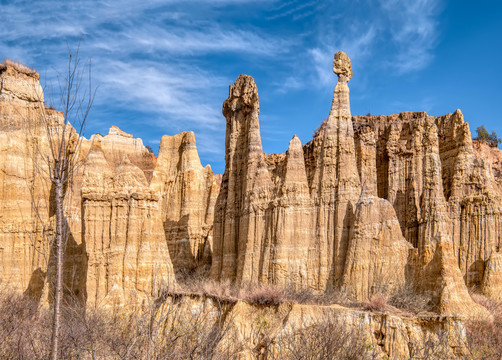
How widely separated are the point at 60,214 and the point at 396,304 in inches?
901

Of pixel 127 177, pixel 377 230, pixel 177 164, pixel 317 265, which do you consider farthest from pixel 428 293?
pixel 177 164

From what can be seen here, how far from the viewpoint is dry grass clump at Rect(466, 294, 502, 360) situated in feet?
Result: 82.6

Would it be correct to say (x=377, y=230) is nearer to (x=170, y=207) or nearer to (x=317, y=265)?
(x=317, y=265)

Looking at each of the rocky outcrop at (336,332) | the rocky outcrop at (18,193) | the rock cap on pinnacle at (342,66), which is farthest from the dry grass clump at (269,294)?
the rock cap on pinnacle at (342,66)

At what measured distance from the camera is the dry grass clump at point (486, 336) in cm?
2519

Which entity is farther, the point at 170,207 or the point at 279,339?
the point at 170,207

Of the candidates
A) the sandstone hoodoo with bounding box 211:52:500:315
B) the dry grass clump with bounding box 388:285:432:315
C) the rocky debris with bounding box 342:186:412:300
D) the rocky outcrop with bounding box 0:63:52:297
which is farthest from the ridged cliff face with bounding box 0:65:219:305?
the dry grass clump with bounding box 388:285:432:315

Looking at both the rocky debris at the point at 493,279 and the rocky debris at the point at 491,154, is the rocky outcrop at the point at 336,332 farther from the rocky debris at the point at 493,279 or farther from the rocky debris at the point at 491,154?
the rocky debris at the point at 491,154

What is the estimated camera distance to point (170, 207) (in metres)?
49.6

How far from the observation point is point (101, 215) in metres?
35.8

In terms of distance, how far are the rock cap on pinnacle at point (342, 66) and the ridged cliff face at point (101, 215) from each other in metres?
13.5

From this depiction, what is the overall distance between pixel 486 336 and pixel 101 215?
2140 centimetres

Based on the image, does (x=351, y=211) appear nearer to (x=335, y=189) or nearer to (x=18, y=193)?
(x=335, y=189)

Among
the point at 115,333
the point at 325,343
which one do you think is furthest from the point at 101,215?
the point at 325,343
